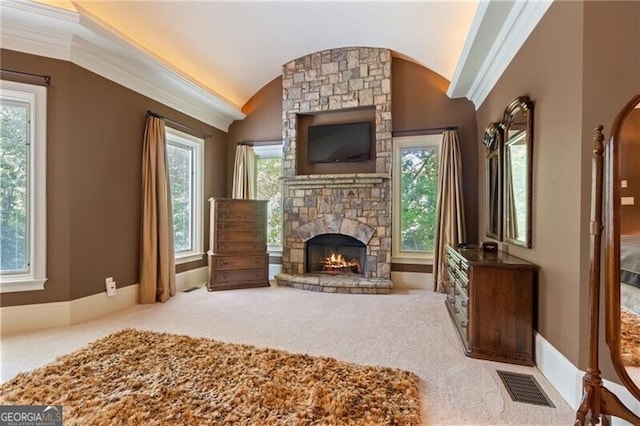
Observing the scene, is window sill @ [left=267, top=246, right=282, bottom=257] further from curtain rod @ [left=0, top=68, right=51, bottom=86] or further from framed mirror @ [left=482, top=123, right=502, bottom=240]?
curtain rod @ [left=0, top=68, right=51, bottom=86]

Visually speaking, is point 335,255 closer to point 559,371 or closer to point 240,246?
point 240,246

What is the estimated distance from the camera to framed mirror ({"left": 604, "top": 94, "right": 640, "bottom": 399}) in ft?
4.48

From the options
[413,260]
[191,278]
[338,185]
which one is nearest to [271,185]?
[338,185]

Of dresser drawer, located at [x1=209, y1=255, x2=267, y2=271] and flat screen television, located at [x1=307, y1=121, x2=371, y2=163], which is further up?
flat screen television, located at [x1=307, y1=121, x2=371, y2=163]

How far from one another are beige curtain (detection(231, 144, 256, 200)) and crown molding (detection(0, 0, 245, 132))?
128cm

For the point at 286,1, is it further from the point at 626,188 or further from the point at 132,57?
the point at 626,188

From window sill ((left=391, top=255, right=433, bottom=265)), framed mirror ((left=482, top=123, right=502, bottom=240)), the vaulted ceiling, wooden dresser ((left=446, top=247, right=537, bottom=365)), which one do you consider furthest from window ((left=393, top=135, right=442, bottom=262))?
wooden dresser ((left=446, top=247, right=537, bottom=365))

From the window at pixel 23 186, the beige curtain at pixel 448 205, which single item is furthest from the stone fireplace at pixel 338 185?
the window at pixel 23 186

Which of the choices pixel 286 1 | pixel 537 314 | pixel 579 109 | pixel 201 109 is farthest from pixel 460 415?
pixel 201 109

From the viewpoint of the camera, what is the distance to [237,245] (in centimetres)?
462

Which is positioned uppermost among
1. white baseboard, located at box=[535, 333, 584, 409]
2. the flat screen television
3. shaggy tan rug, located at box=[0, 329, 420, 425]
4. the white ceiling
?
the white ceiling

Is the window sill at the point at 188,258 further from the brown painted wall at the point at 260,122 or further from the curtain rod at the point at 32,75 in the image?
the curtain rod at the point at 32,75

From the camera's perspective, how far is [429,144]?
4676mm

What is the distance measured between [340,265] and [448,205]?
76.2 inches
